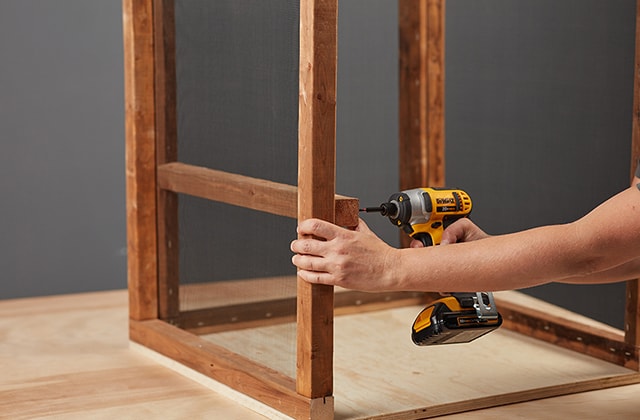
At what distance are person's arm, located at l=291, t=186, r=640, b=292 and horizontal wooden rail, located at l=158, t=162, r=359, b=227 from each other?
125mm

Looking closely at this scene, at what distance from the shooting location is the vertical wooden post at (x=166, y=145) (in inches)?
115

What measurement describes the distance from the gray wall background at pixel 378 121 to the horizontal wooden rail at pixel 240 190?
112 mm

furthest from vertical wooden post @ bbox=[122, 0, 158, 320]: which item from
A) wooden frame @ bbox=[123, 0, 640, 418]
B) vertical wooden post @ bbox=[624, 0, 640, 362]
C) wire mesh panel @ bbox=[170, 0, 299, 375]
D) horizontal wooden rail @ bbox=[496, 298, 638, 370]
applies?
vertical wooden post @ bbox=[624, 0, 640, 362]

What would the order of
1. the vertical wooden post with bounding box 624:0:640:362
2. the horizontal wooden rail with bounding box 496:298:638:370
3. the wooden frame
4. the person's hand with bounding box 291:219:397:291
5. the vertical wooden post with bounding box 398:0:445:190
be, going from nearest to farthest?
the person's hand with bounding box 291:219:397:291 → the wooden frame → the vertical wooden post with bounding box 624:0:640:362 → the horizontal wooden rail with bounding box 496:298:638:370 → the vertical wooden post with bounding box 398:0:445:190

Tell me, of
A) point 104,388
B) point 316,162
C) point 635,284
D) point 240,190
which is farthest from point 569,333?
point 104,388

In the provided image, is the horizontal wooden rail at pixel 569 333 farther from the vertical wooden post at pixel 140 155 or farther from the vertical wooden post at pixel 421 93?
the vertical wooden post at pixel 140 155

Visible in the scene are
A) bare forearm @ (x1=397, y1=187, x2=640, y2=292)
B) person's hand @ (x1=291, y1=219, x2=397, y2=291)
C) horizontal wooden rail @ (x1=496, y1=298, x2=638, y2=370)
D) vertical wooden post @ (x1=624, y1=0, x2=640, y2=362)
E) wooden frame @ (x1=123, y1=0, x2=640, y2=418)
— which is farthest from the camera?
horizontal wooden rail @ (x1=496, y1=298, x2=638, y2=370)

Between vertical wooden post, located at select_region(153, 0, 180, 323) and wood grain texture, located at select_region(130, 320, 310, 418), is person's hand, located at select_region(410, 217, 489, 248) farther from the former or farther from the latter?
vertical wooden post, located at select_region(153, 0, 180, 323)

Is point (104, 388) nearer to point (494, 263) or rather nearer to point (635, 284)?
point (494, 263)

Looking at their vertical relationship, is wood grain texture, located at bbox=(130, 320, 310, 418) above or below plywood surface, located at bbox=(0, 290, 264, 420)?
above

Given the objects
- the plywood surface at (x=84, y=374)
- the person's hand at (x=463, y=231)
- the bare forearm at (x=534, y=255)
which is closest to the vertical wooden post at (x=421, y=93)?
the person's hand at (x=463, y=231)

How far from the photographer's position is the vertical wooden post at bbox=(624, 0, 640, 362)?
2750 millimetres

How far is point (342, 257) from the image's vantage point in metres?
2.13

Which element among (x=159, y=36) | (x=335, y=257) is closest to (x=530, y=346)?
(x=335, y=257)
